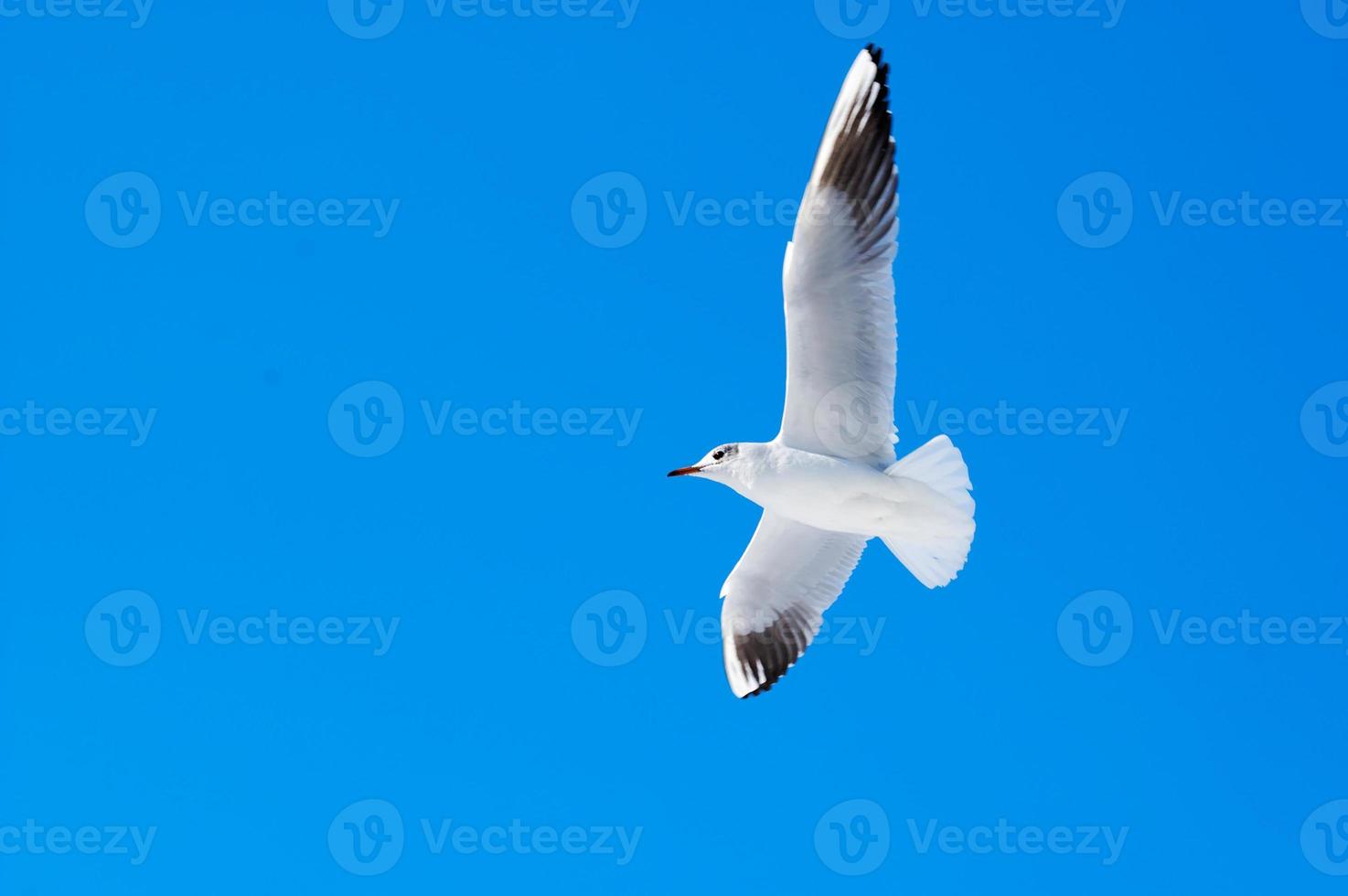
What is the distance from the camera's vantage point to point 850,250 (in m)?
7.52

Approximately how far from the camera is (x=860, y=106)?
7.59 metres

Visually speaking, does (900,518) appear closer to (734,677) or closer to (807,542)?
(807,542)

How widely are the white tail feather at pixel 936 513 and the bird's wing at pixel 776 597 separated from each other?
28.5 inches

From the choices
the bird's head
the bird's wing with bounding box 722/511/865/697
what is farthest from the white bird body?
the bird's wing with bounding box 722/511/865/697

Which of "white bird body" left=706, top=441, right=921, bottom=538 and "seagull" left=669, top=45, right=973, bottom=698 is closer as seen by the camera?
"seagull" left=669, top=45, right=973, bottom=698

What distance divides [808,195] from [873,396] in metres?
1.09

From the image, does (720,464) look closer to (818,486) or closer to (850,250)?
(818,486)

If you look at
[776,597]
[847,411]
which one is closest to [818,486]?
[847,411]

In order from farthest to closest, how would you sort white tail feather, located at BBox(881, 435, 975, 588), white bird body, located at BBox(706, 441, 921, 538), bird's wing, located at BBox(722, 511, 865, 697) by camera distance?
bird's wing, located at BBox(722, 511, 865, 697)
white bird body, located at BBox(706, 441, 921, 538)
white tail feather, located at BBox(881, 435, 975, 588)

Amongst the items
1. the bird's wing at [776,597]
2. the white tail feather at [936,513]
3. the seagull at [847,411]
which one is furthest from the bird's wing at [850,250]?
the bird's wing at [776,597]

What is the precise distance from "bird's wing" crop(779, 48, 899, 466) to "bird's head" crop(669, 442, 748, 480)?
0.63 m

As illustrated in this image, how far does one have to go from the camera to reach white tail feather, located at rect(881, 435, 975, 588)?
25.6 feet

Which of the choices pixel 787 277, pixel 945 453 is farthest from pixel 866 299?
pixel 945 453

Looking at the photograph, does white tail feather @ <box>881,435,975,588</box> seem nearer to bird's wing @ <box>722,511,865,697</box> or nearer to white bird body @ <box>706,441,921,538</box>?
white bird body @ <box>706,441,921,538</box>
